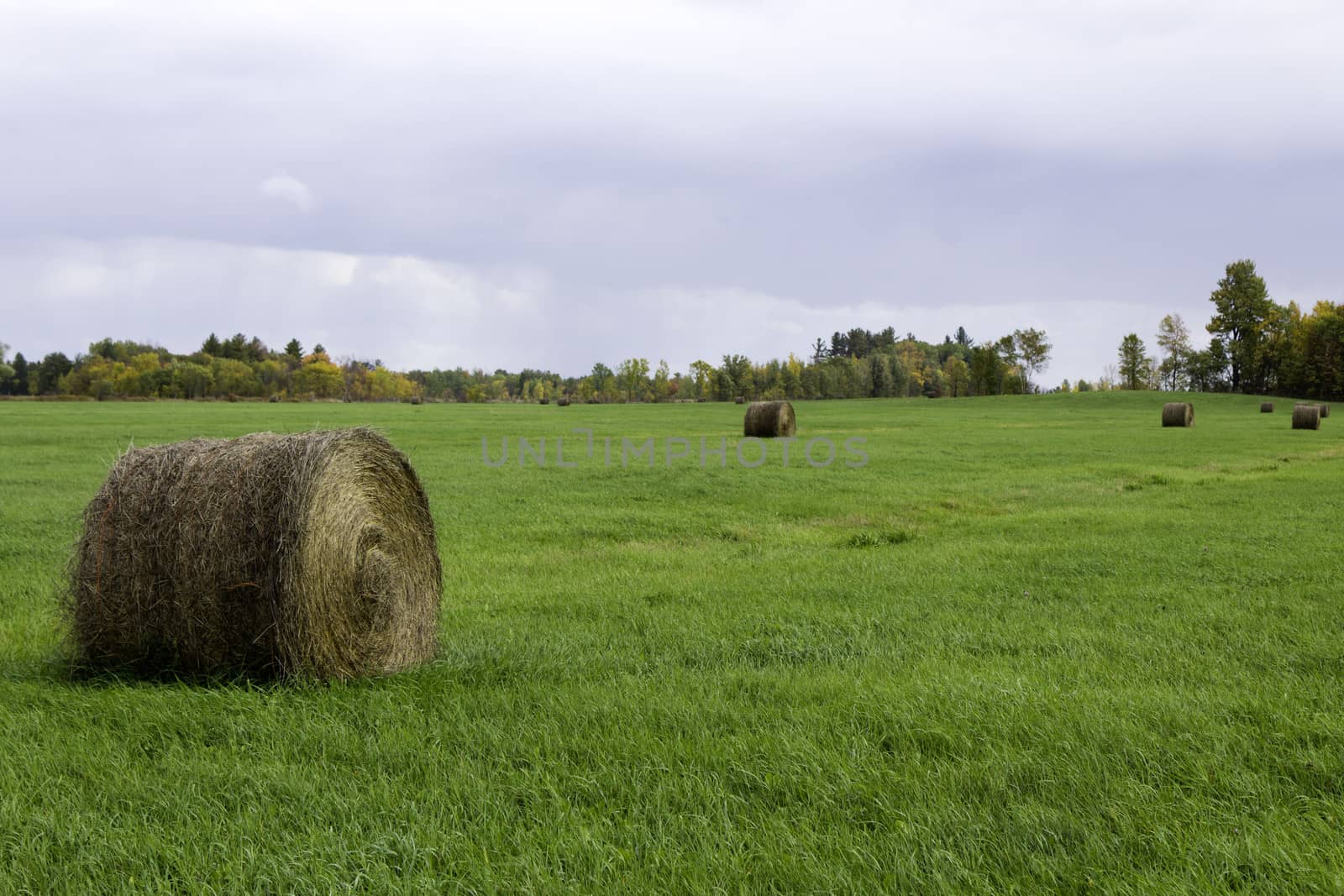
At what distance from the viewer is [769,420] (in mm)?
34531

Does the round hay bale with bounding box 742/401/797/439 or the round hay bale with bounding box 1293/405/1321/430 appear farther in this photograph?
the round hay bale with bounding box 1293/405/1321/430

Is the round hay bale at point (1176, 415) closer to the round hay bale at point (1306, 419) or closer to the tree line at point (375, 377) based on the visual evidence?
the round hay bale at point (1306, 419)

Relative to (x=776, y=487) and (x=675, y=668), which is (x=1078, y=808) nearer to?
(x=675, y=668)

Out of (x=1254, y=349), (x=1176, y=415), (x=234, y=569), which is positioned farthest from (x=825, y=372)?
(x=234, y=569)

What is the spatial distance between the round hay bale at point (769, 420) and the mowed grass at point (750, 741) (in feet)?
77.1

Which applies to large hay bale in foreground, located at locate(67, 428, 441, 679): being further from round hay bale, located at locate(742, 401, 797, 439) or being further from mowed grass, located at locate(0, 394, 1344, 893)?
round hay bale, located at locate(742, 401, 797, 439)

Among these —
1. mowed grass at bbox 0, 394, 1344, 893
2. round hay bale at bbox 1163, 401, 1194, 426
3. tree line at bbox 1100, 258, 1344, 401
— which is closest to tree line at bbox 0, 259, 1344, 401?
tree line at bbox 1100, 258, 1344, 401

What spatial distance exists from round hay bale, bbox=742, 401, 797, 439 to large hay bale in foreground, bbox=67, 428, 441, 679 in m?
28.3

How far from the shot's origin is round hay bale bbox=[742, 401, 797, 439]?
34.5 m

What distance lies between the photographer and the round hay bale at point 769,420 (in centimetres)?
3447

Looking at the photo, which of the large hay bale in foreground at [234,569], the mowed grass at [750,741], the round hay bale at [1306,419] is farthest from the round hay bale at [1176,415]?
the large hay bale in foreground at [234,569]

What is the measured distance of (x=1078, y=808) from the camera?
4148mm

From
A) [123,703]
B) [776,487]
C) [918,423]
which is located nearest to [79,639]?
[123,703]

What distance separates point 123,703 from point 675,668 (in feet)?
11.8
